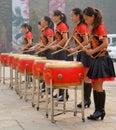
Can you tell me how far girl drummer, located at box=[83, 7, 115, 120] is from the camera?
609cm

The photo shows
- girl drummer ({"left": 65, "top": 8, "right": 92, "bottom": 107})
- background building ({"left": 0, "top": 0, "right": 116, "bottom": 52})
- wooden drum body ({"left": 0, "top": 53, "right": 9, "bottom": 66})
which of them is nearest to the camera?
girl drummer ({"left": 65, "top": 8, "right": 92, "bottom": 107})

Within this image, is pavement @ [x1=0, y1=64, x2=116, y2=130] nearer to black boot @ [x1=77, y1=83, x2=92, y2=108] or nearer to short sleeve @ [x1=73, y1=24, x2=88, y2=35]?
black boot @ [x1=77, y1=83, x2=92, y2=108]

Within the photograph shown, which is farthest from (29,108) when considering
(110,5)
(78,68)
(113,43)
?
(110,5)

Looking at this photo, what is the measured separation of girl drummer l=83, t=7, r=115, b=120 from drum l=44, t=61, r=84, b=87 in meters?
0.31

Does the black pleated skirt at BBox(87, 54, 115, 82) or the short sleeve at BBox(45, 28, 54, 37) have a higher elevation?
the short sleeve at BBox(45, 28, 54, 37)

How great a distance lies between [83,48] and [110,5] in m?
42.6

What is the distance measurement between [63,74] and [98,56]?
65 centimetres

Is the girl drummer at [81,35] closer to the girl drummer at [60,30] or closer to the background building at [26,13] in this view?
the girl drummer at [60,30]

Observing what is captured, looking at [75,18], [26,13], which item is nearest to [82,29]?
[75,18]

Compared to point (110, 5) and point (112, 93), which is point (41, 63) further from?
point (110, 5)

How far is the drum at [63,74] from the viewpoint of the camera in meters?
5.86

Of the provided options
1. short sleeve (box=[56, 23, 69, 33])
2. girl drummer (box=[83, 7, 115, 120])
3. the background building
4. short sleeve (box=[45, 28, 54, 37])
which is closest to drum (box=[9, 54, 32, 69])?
short sleeve (box=[45, 28, 54, 37])

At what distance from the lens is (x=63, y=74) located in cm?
586

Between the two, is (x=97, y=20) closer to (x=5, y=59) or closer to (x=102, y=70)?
(x=102, y=70)
